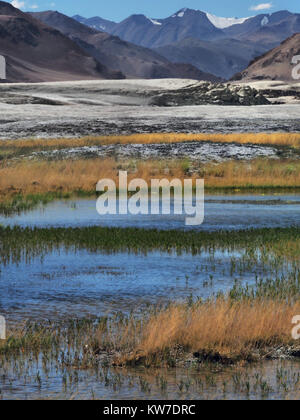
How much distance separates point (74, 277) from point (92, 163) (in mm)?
27144

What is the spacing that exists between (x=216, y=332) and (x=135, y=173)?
3157 centimetres

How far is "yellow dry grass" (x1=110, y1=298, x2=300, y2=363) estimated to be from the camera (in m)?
10.8

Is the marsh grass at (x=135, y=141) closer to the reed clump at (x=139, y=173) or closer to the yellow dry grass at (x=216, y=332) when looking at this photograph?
the reed clump at (x=139, y=173)

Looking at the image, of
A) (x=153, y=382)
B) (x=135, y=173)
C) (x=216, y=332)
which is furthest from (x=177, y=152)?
(x=153, y=382)

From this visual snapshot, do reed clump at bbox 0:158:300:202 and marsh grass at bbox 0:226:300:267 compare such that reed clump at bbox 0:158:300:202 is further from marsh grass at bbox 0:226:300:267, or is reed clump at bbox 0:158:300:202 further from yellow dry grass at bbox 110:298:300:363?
yellow dry grass at bbox 110:298:300:363

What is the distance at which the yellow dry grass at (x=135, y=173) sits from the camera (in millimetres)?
38562

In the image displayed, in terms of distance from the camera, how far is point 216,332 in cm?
1109

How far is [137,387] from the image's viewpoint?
31.1 feet

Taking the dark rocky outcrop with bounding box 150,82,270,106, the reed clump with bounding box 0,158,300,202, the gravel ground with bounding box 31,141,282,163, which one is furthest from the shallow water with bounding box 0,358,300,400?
the dark rocky outcrop with bounding box 150,82,270,106

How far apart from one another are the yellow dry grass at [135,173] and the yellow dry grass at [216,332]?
25995mm

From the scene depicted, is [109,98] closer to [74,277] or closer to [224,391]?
[74,277]

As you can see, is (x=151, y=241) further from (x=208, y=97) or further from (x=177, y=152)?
(x=208, y=97)

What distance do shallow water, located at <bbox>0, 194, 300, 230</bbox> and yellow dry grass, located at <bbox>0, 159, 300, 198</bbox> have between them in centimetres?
480

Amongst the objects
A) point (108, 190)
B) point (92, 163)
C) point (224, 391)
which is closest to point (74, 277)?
point (224, 391)
